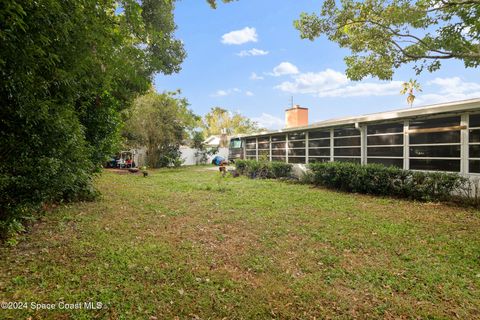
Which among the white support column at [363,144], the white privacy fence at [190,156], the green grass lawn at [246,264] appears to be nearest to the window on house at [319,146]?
the white support column at [363,144]

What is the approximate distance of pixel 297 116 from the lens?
16703 mm

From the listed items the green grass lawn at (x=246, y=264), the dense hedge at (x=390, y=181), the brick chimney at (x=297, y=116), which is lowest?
the green grass lawn at (x=246, y=264)

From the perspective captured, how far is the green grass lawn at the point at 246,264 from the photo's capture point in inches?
99.4

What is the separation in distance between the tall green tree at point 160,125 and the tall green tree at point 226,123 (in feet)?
72.1

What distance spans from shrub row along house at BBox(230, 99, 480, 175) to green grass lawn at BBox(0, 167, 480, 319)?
2043 millimetres

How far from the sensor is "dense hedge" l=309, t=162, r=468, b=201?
268 inches

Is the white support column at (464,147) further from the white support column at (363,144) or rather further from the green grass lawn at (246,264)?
the white support column at (363,144)

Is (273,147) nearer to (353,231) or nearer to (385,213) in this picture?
(385,213)

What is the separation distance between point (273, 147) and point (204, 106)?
106 feet

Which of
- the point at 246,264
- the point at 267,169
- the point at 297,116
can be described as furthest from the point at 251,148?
the point at 246,264

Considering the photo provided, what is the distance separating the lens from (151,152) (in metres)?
19.3

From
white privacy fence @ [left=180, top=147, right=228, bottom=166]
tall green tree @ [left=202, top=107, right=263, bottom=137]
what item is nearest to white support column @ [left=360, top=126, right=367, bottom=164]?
white privacy fence @ [left=180, top=147, right=228, bottom=166]

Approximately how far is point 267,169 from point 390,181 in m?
6.04

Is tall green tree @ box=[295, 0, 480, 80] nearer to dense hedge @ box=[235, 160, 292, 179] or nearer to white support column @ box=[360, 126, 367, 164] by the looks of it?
white support column @ box=[360, 126, 367, 164]
